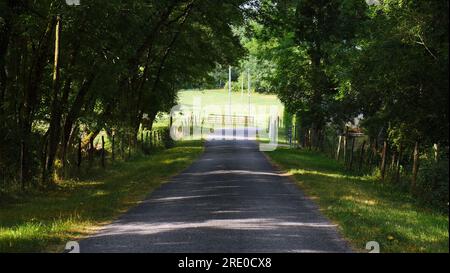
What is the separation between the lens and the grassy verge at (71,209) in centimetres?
1012

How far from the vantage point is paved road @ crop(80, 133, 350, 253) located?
949 centimetres

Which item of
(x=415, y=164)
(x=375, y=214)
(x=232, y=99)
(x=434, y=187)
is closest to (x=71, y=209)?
(x=375, y=214)

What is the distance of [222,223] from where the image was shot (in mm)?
11672

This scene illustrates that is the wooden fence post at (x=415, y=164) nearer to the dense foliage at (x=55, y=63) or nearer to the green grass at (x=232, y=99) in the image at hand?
the dense foliage at (x=55, y=63)

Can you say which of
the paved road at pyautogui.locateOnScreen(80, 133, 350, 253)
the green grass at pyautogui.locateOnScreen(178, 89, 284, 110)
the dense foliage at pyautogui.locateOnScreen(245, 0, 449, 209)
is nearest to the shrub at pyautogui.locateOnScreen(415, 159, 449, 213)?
the dense foliage at pyautogui.locateOnScreen(245, 0, 449, 209)

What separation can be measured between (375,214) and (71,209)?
7251 millimetres

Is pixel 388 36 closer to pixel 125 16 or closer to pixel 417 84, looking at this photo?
pixel 417 84

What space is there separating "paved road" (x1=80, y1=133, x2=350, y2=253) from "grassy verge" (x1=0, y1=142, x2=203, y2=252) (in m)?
0.54

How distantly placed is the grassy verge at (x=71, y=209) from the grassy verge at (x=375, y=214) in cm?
513

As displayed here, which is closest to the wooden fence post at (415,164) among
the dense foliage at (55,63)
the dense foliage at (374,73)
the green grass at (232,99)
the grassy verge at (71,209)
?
the dense foliage at (374,73)
